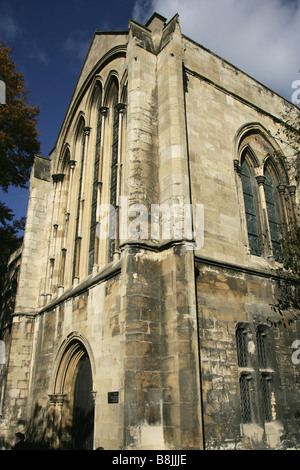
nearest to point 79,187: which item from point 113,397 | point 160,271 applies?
point 160,271

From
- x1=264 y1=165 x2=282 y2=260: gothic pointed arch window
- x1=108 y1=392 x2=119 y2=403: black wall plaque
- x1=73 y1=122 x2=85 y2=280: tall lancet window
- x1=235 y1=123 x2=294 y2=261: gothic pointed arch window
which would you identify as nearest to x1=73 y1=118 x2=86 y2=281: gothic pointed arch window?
x1=73 y1=122 x2=85 y2=280: tall lancet window

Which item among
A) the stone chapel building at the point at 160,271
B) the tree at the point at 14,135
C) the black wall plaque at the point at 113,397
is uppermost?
the tree at the point at 14,135

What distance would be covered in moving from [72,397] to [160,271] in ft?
16.2

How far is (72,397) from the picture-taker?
1035 cm

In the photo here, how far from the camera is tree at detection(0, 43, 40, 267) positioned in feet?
50.0

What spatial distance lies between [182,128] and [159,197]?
1640 mm

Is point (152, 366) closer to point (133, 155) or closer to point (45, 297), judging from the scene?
point (133, 155)

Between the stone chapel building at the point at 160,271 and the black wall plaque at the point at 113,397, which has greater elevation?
the stone chapel building at the point at 160,271

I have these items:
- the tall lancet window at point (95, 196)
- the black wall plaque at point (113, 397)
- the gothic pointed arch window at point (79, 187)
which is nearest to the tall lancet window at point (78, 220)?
the gothic pointed arch window at point (79, 187)

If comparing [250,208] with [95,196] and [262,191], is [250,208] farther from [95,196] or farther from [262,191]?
[95,196]

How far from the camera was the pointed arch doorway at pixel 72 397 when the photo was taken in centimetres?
950

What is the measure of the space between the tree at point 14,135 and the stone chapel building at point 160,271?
268cm

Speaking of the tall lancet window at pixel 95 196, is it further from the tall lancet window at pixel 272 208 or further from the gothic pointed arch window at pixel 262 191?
the tall lancet window at pixel 272 208

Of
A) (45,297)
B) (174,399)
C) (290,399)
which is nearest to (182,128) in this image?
(174,399)
